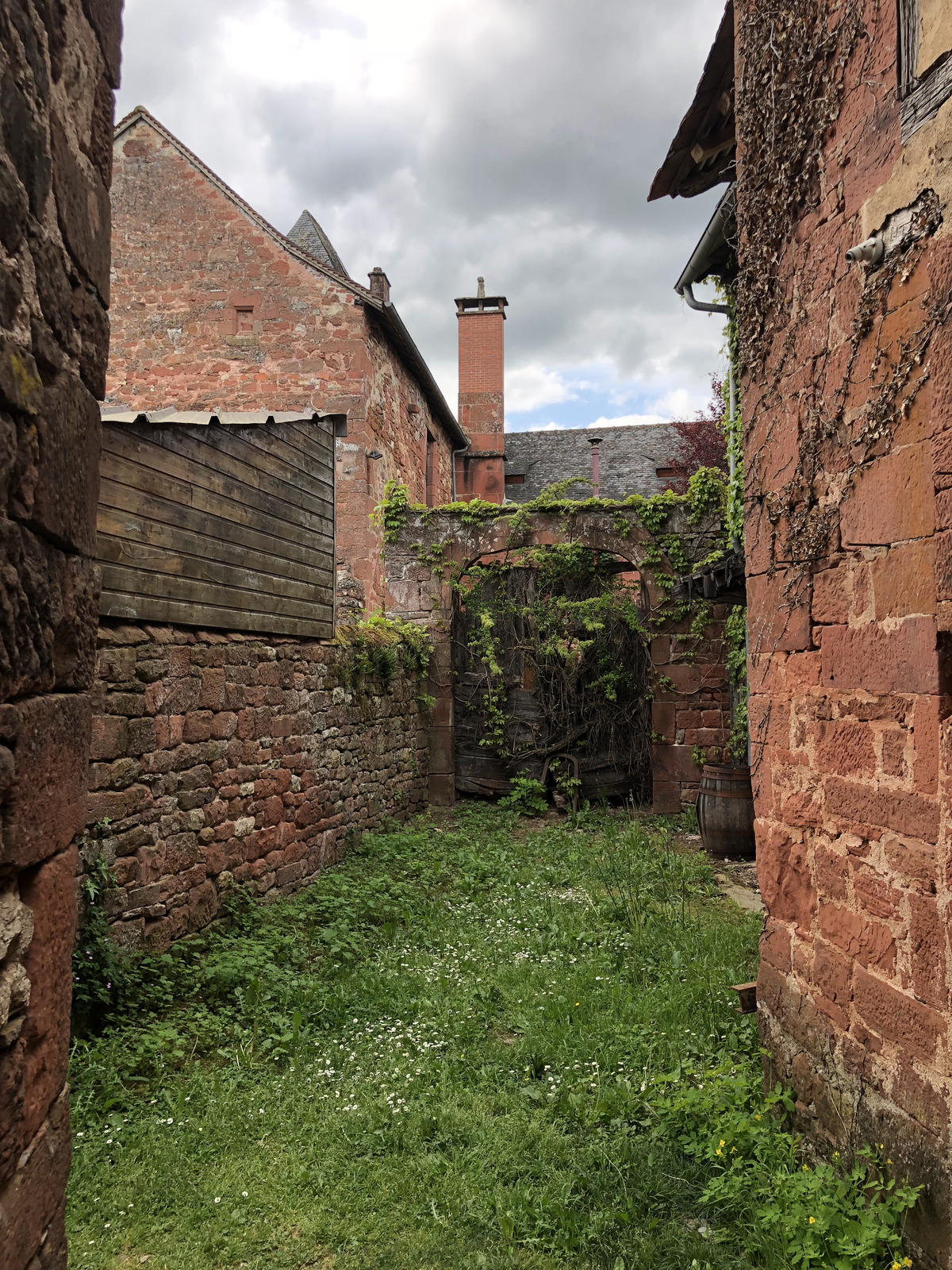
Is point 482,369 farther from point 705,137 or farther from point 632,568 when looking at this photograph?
point 705,137

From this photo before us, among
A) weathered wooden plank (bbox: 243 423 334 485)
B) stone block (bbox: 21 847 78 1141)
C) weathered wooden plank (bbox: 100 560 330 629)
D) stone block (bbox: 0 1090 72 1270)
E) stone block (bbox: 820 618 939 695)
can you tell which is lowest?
stone block (bbox: 0 1090 72 1270)

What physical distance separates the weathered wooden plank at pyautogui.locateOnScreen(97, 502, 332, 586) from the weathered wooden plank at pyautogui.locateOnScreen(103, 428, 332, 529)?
27 cm

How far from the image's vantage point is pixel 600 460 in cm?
2491

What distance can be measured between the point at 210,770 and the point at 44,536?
13.5ft

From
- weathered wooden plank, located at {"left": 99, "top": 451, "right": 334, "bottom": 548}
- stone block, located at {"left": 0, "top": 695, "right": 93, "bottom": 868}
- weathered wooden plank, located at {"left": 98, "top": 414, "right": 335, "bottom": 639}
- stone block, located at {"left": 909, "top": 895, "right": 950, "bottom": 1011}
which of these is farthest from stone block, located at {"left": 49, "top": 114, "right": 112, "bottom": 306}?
weathered wooden plank, located at {"left": 98, "top": 414, "right": 335, "bottom": 639}

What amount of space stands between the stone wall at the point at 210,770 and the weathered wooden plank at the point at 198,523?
669 mm

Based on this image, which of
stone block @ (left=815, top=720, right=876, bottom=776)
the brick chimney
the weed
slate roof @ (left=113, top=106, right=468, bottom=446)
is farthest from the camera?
the brick chimney

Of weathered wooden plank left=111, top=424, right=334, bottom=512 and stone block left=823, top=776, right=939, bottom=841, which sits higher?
weathered wooden plank left=111, top=424, right=334, bottom=512

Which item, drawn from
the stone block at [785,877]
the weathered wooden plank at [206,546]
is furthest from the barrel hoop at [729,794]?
the stone block at [785,877]

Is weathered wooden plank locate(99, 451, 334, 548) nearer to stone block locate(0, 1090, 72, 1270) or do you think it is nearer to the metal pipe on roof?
stone block locate(0, 1090, 72, 1270)

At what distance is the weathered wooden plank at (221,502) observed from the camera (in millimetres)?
4645

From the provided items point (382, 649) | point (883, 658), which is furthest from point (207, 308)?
point (883, 658)

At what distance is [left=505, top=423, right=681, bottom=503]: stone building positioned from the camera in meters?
23.6

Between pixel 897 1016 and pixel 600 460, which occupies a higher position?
pixel 600 460
